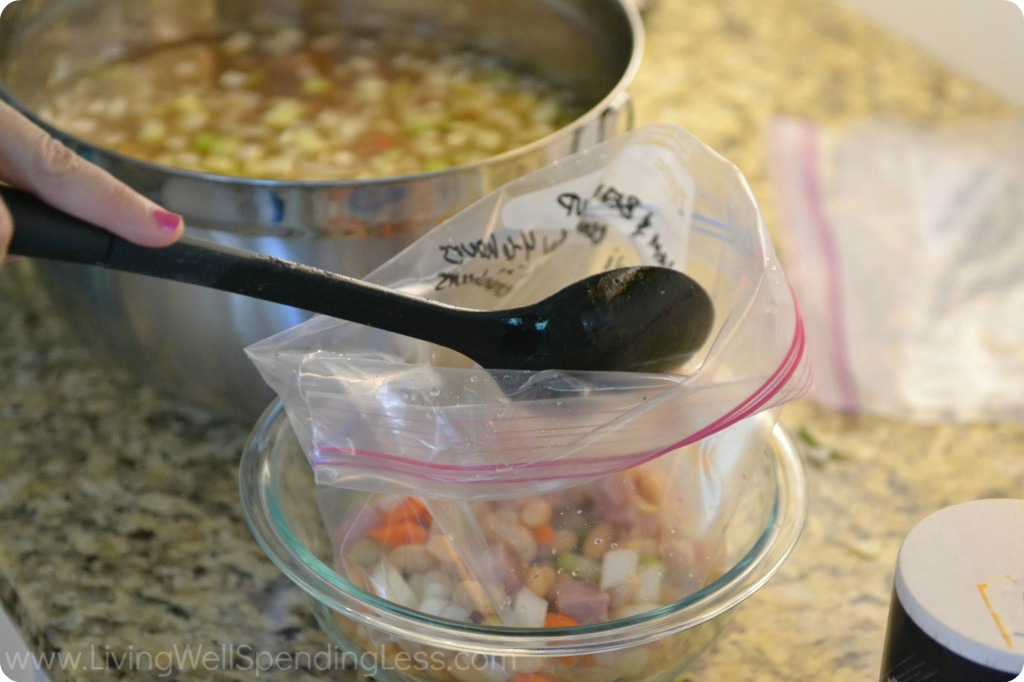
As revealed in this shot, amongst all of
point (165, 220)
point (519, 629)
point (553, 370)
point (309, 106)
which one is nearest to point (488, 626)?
point (519, 629)

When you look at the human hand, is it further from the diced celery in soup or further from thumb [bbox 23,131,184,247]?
the diced celery in soup

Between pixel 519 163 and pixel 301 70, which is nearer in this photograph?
pixel 519 163

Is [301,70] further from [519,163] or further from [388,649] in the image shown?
[388,649]

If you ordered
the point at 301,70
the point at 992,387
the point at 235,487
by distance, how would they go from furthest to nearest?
the point at 301,70, the point at 992,387, the point at 235,487

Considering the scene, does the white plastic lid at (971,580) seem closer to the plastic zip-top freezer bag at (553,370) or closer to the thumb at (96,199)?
the plastic zip-top freezer bag at (553,370)

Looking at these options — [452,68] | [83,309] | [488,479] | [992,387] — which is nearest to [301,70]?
[452,68]

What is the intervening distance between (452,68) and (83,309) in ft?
1.51

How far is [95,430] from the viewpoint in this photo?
0.92m

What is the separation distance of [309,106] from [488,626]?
1.98ft

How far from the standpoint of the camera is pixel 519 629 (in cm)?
59

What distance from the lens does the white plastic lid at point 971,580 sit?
1.69 feet

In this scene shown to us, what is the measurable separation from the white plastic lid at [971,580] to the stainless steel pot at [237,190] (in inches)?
14.5

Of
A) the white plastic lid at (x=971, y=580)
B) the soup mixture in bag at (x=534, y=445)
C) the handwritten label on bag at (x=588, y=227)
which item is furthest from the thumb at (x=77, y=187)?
the white plastic lid at (x=971, y=580)

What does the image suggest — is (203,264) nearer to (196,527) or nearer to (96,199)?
(96,199)
